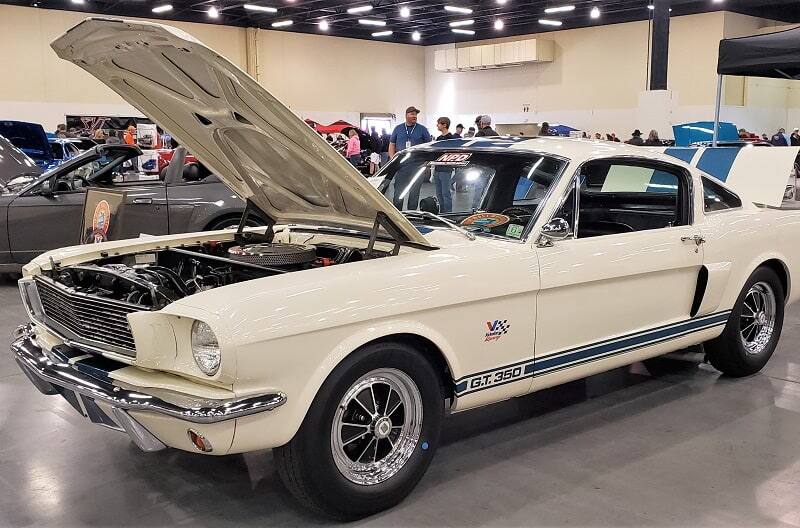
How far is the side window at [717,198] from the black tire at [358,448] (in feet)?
7.72

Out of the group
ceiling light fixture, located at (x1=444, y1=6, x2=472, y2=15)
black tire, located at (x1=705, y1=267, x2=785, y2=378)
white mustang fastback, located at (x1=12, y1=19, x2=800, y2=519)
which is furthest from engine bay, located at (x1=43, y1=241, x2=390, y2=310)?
ceiling light fixture, located at (x1=444, y1=6, x2=472, y2=15)

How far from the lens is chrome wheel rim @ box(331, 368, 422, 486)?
310 centimetres

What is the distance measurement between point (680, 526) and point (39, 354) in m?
2.73

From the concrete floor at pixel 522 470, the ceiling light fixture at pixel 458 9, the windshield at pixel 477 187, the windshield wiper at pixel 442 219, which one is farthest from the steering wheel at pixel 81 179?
the ceiling light fixture at pixel 458 9

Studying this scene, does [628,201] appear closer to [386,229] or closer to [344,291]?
[386,229]

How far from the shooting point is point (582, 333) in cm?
381

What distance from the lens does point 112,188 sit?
7738mm

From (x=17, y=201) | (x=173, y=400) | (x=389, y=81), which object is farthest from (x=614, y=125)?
(x=173, y=400)

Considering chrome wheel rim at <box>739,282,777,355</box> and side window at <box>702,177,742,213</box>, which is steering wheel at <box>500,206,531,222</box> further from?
chrome wheel rim at <box>739,282,777,355</box>

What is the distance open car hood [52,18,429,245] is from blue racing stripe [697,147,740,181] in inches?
180

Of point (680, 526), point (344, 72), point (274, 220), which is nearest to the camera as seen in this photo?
point (680, 526)

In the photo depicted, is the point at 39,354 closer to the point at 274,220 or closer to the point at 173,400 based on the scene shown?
the point at 173,400

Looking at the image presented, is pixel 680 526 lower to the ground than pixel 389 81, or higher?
lower

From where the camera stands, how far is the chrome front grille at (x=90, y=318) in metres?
3.07
